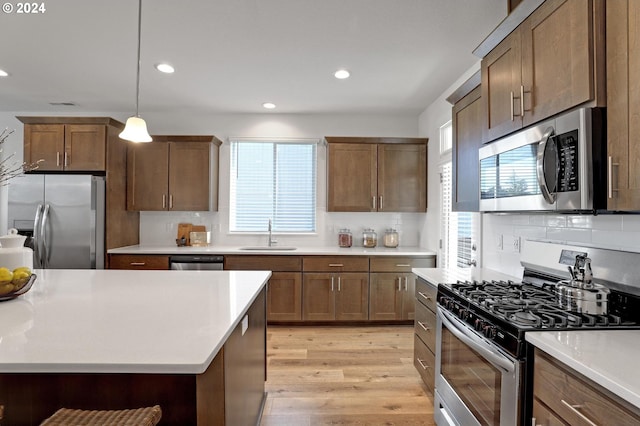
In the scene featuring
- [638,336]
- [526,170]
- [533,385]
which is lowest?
[533,385]

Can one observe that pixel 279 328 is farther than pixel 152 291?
Yes

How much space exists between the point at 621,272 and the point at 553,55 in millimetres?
967

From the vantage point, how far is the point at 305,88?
3.63 m

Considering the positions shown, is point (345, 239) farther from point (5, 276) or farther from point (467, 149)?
point (5, 276)

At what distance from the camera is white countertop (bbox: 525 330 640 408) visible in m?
0.88

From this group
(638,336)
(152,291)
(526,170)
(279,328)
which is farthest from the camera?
(279,328)

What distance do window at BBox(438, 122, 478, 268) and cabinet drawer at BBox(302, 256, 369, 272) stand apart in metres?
0.87

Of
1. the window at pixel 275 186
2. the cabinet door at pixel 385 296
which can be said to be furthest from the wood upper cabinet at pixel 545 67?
the window at pixel 275 186

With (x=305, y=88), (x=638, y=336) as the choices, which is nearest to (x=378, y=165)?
(x=305, y=88)

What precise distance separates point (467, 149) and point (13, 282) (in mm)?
2727

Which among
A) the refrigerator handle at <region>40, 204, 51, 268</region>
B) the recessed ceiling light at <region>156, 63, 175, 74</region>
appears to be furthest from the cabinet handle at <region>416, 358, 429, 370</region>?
the refrigerator handle at <region>40, 204, 51, 268</region>

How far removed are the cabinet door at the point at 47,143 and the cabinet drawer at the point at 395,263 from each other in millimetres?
3658

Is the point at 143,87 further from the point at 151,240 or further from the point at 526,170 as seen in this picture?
the point at 526,170

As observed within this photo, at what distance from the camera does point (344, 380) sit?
8.93ft
